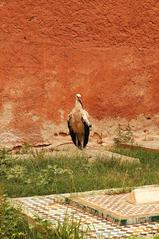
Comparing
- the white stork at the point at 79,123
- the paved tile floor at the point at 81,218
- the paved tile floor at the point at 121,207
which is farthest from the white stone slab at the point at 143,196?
the white stork at the point at 79,123

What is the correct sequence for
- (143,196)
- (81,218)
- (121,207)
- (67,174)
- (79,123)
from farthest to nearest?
1. (79,123)
2. (67,174)
3. (143,196)
4. (121,207)
5. (81,218)

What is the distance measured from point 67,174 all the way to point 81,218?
1.65 metres

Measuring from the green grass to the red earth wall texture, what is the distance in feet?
4.90

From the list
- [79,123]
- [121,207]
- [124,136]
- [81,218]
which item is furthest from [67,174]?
[124,136]

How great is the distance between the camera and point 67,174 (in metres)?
6.04

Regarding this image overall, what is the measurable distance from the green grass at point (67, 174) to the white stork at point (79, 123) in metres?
0.41

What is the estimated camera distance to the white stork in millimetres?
7316

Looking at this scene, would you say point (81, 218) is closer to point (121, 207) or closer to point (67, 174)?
point (121, 207)

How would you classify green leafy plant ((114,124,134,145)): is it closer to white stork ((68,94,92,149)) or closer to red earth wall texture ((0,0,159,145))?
red earth wall texture ((0,0,159,145))

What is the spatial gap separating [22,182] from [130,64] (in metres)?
3.91

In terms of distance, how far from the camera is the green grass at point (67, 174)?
218 inches

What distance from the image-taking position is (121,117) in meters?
9.15

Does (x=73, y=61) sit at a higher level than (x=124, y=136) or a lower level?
higher

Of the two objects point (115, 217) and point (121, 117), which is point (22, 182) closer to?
point (115, 217)
